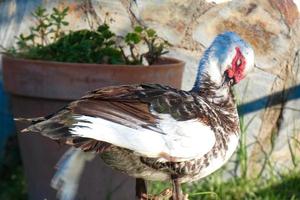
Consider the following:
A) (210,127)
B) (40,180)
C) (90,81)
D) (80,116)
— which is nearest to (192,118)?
(210,127)

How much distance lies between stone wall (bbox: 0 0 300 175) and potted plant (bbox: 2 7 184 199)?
339mm

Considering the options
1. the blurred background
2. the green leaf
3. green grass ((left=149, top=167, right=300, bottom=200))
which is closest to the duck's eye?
the green leaf

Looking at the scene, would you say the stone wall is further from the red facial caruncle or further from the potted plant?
the red facial caruncle

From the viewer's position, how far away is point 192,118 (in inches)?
101

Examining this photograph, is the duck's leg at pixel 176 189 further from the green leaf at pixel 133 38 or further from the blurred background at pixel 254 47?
the blurred background at pixel 254 47

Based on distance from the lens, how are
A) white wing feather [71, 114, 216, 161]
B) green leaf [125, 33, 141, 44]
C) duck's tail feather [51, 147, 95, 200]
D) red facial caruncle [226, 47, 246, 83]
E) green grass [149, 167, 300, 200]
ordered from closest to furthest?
white wing feather [71, 114, 216, 161] < duck's tail feather [51, 147, 95, 200] < red facial caruncle [226, 47, 246, 83] < green leaf [125, 33, 141, 44] < green grass [149, 167, 300, 200]

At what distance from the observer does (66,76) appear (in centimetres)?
352

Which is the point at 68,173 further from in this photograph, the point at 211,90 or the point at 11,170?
the point at 11,170

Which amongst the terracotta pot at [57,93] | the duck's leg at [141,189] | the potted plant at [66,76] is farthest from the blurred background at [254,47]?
the duck's leg at [141,189]

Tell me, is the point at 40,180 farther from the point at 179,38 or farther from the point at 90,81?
the point at 179,38

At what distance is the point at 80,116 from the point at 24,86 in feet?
4.05

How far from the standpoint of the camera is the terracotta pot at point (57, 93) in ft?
11.5

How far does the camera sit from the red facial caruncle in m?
2.75

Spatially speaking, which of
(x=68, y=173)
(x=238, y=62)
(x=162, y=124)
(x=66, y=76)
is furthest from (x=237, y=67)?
(x=66, y=76)
